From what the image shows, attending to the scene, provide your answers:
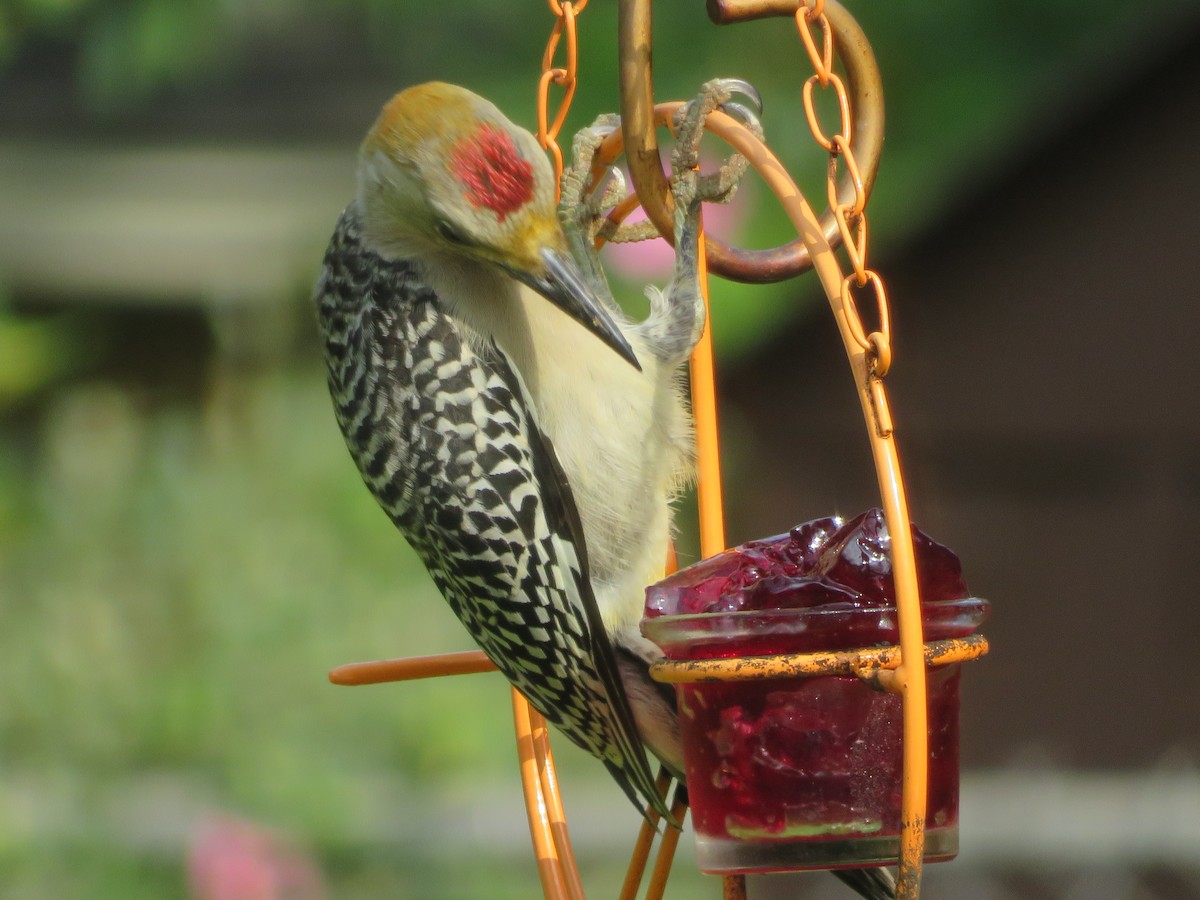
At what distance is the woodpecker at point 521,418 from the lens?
7.93 feet

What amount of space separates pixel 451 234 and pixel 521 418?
1.03 ft

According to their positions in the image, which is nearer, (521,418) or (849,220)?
(849,220)

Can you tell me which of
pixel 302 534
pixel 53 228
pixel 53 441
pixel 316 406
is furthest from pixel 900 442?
pixel 53 228

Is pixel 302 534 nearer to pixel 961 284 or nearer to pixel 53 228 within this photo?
pixel 961 284

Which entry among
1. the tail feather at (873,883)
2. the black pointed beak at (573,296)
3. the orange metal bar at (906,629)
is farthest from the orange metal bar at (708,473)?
the orange metal bar at (906,629)

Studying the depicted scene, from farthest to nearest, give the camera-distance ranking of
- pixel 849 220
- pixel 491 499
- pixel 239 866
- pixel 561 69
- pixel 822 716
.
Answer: pixel 239 866
pixel 491 499
pixel 561 69
pixel 822 716
pixel 849 220

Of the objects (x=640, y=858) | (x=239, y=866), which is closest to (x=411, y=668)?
(x=640, y=858)

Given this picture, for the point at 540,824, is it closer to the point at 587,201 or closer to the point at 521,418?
the point at 521,418

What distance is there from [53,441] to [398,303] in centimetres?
385

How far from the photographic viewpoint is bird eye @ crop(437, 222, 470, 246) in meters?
2.32

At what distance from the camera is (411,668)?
2.28 metres

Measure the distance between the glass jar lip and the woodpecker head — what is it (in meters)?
0.47

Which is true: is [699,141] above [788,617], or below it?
above

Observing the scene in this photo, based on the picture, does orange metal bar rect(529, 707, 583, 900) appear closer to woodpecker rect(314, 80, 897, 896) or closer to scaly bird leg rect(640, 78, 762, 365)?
woodpecker rect(314, 80, 897, 896)
